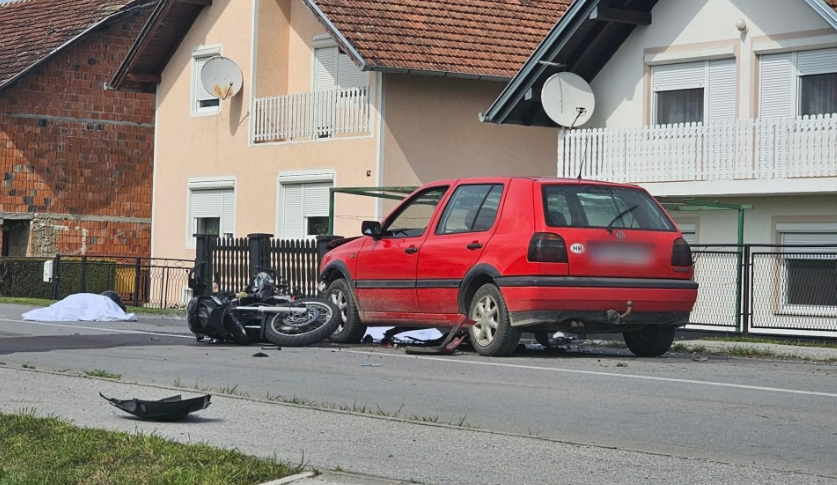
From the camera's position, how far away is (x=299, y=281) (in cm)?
2212

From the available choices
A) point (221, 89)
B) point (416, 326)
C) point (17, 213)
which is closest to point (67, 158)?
point (17, 213)

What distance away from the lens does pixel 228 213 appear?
101ft

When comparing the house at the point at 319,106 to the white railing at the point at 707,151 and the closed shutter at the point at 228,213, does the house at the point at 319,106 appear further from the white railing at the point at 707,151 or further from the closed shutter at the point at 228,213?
the white railing at the point at 707,151

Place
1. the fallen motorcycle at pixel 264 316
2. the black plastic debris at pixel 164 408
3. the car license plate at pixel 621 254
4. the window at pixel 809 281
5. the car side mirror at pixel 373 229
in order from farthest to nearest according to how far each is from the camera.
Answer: the window at pixel 809 281
the fallen motorcycle at pixel 264 316
the car side mirror at pixel 373 229
the car license plate at pixel 621 254
the black plastic debris at pixel 164 408

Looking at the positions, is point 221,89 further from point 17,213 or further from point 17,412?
point 17,412

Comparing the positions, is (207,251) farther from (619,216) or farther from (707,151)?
(619,216)

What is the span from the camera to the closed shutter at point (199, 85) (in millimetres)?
31364

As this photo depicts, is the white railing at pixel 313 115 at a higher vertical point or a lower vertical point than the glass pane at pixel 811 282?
higher

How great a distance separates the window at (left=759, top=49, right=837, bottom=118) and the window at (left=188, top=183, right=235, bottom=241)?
499 inches

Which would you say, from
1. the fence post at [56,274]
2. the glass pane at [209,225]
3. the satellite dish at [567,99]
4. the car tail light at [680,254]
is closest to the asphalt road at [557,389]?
the car tail light at [680,254]

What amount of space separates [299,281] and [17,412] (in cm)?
1354

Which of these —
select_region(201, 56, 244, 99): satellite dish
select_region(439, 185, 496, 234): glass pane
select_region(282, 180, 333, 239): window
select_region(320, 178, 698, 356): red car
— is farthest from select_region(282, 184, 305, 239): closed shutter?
select_region(439, 185, 496, 234): glass pane

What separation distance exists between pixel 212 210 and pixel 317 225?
379cm

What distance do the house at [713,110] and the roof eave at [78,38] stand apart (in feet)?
56.0
